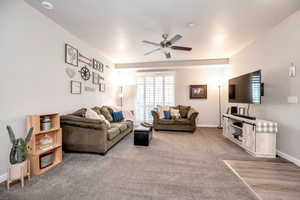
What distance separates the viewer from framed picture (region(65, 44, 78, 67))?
10.3 feet

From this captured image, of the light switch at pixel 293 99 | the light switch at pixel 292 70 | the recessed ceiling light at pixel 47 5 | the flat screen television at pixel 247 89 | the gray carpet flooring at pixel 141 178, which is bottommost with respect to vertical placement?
the gray carpet flooring at pixel 141 178

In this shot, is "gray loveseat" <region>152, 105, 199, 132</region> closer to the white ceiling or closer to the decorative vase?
the white ceiling

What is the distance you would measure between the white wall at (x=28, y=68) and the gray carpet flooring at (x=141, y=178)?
0.82m

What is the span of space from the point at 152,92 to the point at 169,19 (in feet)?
12.3

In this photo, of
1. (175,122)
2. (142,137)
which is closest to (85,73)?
(142,137)

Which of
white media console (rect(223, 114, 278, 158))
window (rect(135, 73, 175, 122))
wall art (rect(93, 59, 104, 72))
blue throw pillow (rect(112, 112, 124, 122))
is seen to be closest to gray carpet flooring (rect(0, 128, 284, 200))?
white media console (rect(223, 114, 278, 158))

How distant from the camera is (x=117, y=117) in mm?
4355

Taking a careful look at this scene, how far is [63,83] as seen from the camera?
3.08 metres

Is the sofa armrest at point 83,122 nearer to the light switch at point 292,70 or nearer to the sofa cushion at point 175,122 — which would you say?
the sofa cushion at point 175,122

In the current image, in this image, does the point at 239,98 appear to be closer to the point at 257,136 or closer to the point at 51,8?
the point at 257,136

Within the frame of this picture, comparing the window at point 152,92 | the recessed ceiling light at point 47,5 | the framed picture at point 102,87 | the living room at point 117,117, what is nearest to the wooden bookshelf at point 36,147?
the living room at point 117,117

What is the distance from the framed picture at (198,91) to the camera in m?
5.74

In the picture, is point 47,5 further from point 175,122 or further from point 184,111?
point 184,111

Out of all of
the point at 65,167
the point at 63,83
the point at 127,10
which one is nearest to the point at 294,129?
the point at 127,10
